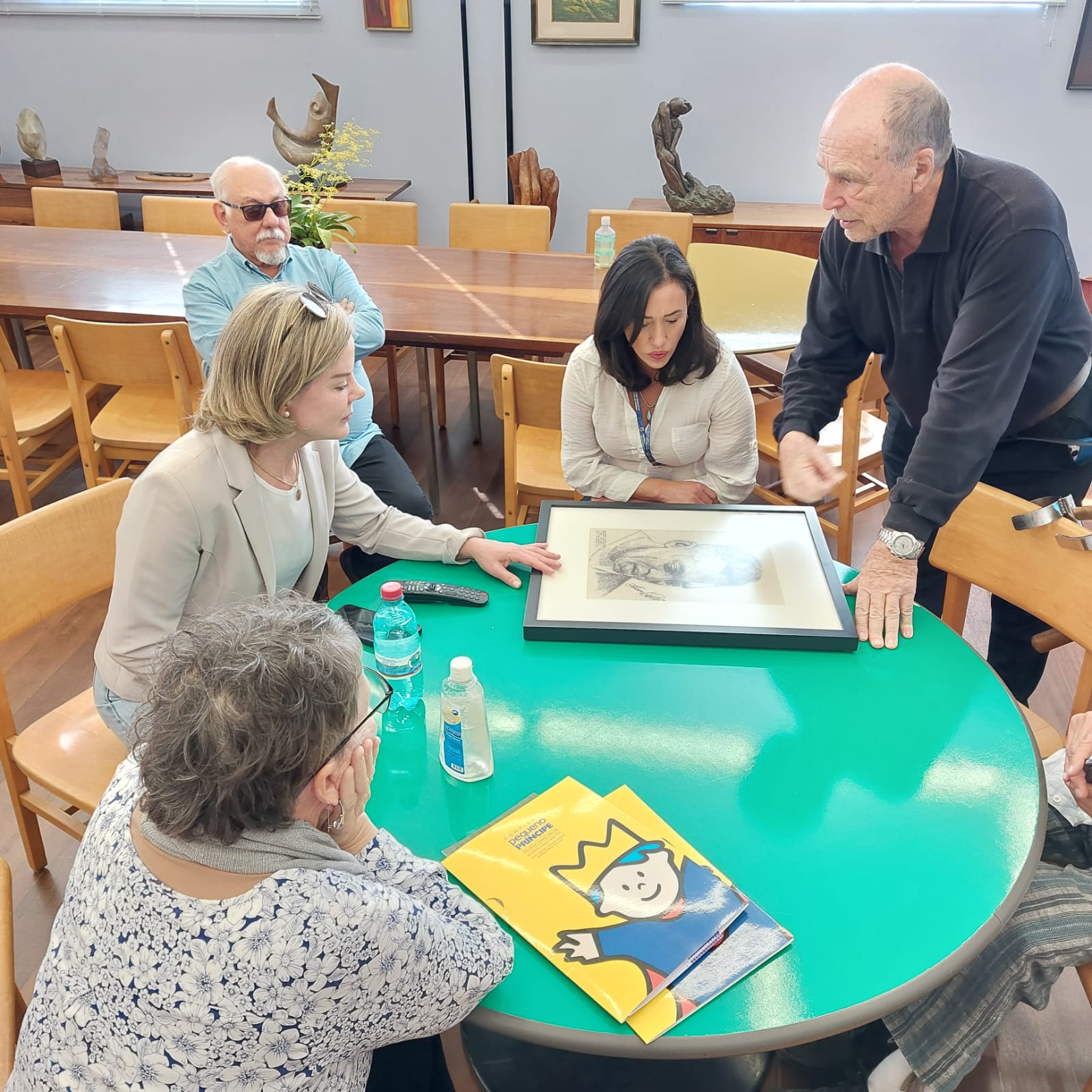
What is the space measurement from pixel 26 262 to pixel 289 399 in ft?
10.3

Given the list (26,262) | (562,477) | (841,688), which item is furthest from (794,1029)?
(26,262)

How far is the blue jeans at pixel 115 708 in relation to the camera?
181cm

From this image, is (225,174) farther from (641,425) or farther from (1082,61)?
(1082,61)

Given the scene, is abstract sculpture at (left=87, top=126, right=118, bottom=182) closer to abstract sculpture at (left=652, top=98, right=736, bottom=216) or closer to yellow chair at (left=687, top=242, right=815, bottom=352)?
→ abstract sculpture at (left=652, top=98, right=736, bottom=216)

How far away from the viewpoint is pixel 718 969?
115 centimetres

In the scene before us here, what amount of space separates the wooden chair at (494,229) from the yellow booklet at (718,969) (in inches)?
142

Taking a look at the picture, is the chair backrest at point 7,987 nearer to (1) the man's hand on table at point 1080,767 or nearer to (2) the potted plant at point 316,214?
(1) the man's hand on table at point 1080,767

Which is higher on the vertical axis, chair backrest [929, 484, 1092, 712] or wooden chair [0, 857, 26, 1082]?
chair backrest [929, 484, 1092, 712]

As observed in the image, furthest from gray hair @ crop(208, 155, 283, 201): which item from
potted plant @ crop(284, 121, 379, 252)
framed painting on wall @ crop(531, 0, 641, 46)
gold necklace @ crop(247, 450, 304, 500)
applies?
framed painting on wall @ crop(531, 0, 641, 46)

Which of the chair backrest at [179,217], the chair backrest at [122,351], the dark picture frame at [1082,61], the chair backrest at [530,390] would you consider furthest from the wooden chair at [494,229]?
the dark picture frame at [1082,61]

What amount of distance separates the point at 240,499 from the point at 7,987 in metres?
0.90

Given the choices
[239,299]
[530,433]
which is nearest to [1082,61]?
[530,433]

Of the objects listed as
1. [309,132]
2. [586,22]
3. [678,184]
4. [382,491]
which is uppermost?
[586,22]

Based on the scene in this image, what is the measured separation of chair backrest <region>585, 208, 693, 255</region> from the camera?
4387 mm
